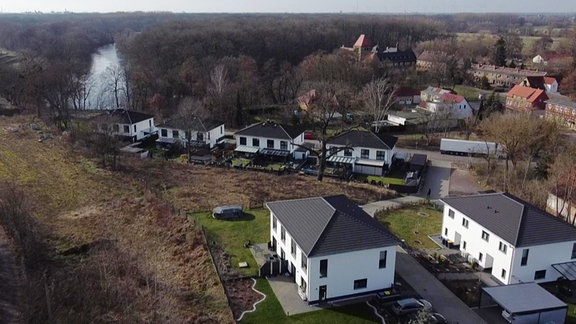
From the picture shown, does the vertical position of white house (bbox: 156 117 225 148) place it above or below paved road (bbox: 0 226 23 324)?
above

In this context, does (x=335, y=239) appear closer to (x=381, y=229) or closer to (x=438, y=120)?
(x=381, y=229)

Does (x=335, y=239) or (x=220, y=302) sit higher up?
(x=335, y=239)

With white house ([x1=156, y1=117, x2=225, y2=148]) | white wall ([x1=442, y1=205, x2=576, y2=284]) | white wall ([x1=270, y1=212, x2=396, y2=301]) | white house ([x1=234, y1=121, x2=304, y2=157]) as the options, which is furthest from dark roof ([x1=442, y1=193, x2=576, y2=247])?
white house ([x1=156, y1=117, x2=225, y2=148])

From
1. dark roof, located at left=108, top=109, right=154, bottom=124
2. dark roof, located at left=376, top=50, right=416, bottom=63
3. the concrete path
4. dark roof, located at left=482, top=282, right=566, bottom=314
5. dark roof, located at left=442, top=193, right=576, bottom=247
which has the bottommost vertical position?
the concrete path

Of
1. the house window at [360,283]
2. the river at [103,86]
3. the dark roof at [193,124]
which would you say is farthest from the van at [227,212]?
the river at [103,86]

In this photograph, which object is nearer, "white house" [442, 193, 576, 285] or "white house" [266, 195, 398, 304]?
"white house" [266, 195, 398, 304]

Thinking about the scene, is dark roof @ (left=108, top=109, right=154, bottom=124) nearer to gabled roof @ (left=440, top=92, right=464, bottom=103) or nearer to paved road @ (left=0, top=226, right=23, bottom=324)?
paved road @ (left=0, top=226, right=23, bottom=324)

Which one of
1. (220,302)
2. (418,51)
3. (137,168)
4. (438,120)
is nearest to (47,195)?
(137,168)

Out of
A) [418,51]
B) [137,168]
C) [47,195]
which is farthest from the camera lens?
[418,51]
